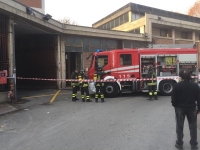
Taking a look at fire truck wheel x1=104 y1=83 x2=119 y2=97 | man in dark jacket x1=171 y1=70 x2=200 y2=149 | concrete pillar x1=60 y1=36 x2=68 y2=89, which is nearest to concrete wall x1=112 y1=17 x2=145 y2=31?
concrete pillar x1=60 y1=36 x2=68 y2=89

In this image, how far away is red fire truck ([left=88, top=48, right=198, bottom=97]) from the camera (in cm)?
1159

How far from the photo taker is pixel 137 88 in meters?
11.6

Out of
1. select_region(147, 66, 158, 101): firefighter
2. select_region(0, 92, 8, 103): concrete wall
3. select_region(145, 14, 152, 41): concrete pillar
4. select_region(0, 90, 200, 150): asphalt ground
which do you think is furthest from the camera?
select_region(145, 14, 152, 41): concrete pillar

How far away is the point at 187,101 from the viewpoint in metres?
4.18

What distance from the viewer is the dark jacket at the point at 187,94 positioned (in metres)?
4.18

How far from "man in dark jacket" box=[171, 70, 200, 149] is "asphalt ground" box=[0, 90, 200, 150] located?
34 centimetres

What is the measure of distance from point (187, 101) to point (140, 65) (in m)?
7.64

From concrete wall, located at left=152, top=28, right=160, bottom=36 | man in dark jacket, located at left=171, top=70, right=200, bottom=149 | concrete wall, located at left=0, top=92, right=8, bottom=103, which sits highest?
concrete wall, located at left=152, top=28, right=160, bottom=36

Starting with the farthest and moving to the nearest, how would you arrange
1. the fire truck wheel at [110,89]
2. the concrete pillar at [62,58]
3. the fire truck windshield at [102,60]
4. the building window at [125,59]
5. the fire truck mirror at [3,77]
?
1. the concrete pillar at [62,58]
2. the fire truck windshield at [102,60]
3. the building window at [125,59]
4. the fire truck wheel at [110,89]
5. the fire truck mirror at [3,77]

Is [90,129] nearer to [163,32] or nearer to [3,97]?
[3,97]

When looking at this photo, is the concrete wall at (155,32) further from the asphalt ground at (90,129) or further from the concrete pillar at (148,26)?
the asphalt ground at (90,129)

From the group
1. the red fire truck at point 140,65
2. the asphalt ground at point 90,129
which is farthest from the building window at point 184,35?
the asphalt ground at point 90,129

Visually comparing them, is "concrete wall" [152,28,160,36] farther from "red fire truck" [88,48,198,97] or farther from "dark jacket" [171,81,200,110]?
"dark jacket" [171,81,200,110]

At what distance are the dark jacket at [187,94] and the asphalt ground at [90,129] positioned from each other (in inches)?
36.6
